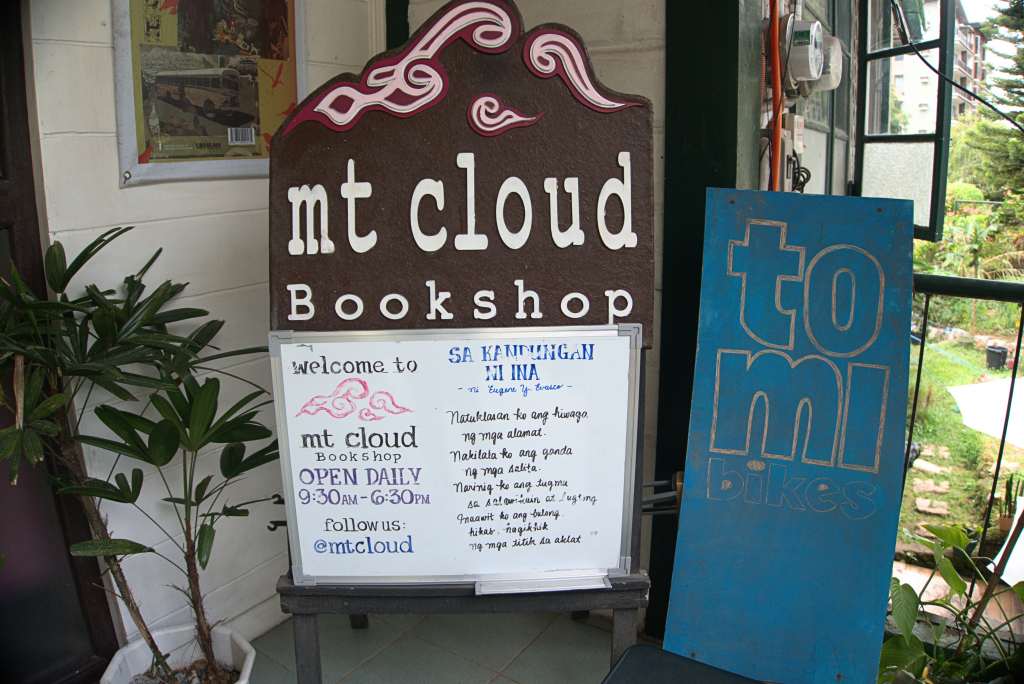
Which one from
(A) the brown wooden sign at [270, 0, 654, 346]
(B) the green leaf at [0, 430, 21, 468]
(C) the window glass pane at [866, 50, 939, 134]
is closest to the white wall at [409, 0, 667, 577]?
(A) the brown wooden sign at [270, 0, 654, 346]

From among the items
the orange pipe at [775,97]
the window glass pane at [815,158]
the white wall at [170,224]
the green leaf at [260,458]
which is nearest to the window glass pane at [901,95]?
the window glass pane at [815,158]

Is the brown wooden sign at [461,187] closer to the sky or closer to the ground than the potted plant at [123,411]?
closer to the sky

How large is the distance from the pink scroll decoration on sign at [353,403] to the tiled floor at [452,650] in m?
0.98

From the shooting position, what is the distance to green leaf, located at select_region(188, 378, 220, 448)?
1.65m

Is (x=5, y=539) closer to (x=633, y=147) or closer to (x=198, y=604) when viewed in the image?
(x=198, y=604)

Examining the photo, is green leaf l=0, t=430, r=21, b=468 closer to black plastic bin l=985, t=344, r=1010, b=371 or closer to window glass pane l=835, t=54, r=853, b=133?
black plastic bin l=985, t=344, r=1010, b=371

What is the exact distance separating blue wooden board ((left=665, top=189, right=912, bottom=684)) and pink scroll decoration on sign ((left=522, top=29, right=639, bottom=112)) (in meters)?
0.40

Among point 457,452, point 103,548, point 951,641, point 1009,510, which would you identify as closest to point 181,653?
point 103,548

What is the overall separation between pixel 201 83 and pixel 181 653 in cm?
140

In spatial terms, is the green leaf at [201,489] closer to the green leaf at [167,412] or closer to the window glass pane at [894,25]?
the green leaf at [167,412]

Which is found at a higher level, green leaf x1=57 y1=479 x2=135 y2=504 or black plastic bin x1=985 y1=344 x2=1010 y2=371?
black plastic bin x1=985 y1=344 x2=1010 y2=371

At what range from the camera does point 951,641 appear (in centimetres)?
205

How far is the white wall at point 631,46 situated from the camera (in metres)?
2.04

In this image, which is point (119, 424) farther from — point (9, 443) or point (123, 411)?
point (9, 443)
